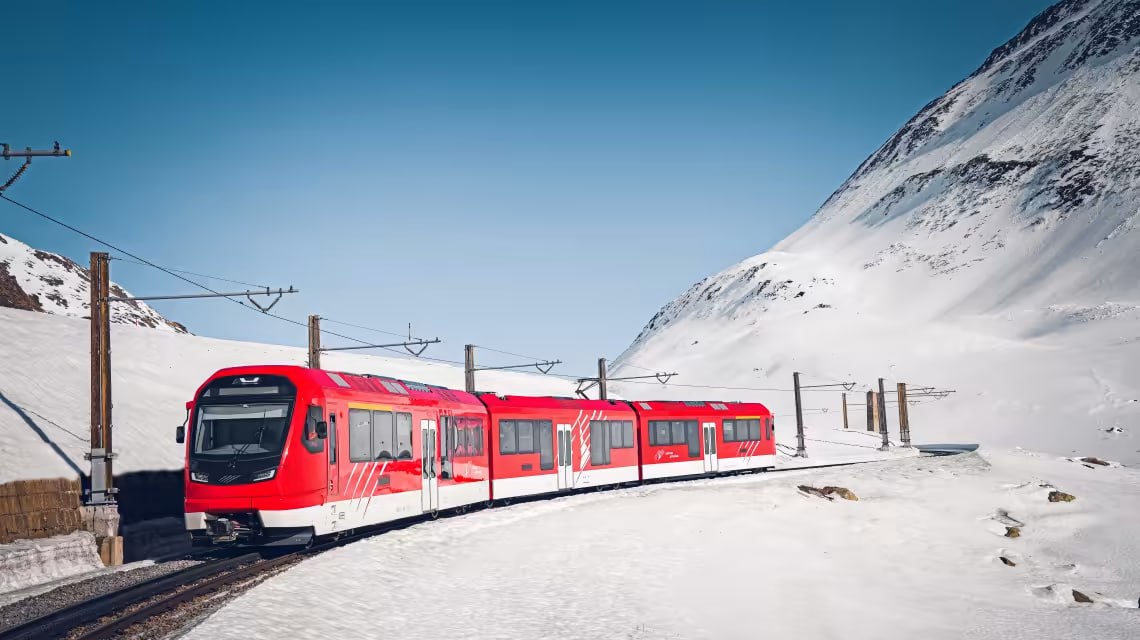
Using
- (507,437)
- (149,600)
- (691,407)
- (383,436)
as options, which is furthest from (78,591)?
(691,407)

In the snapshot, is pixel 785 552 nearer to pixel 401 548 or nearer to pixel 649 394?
pixel 401 548

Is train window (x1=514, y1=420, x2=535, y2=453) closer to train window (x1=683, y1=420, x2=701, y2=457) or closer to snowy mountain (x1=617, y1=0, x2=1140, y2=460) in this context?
train window (x1=683, y1=420, x2=701, y2=457)

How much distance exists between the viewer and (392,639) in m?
12.7

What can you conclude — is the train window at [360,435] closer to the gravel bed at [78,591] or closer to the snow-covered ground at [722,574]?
the snow-covered ground at [722,574]

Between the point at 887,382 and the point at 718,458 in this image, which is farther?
the point at 887,382

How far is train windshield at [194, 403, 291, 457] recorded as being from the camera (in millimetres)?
17406

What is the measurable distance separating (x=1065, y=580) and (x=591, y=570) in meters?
13.9

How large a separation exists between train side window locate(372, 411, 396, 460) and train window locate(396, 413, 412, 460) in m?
0.22

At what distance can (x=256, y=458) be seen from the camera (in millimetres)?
17281

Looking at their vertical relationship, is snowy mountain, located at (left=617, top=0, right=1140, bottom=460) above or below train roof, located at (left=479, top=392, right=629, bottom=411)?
above

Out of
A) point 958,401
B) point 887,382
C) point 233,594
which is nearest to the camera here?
point 233,594

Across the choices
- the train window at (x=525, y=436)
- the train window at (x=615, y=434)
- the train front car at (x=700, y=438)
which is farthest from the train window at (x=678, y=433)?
the train window at (x=525, y=436)

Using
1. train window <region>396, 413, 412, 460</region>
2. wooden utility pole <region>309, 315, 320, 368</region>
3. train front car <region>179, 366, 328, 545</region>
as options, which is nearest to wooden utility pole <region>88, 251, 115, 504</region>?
train front car <region>179, 366, 328, 545</region>

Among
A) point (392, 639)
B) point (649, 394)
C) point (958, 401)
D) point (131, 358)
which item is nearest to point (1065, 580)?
point (392, 639)
